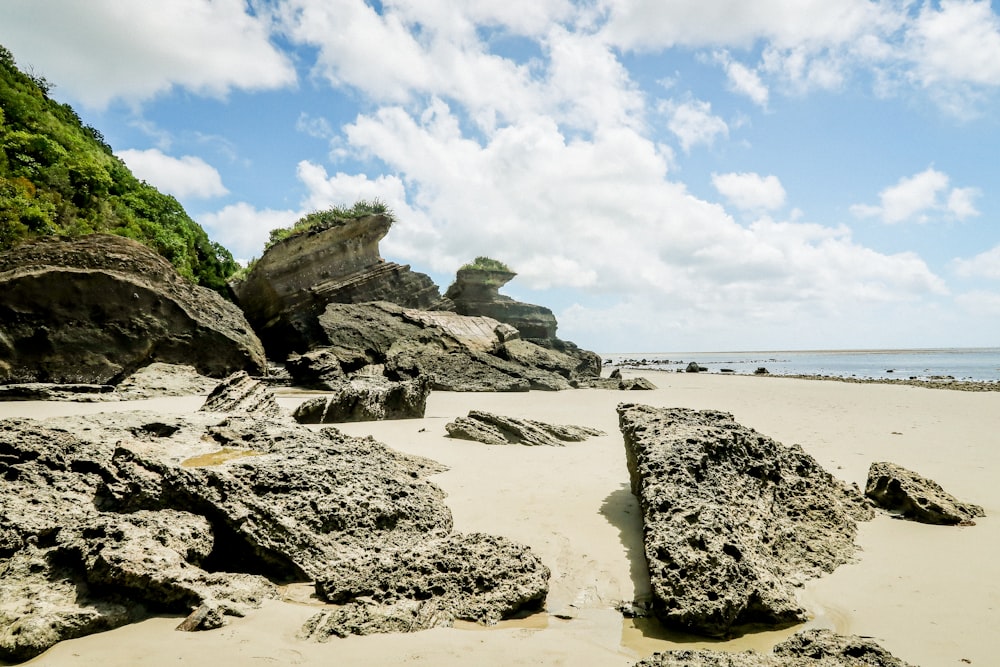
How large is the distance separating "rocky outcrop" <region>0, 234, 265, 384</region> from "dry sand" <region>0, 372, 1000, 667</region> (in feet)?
29.7

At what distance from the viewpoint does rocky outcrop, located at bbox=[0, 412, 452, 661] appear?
297 centimetres

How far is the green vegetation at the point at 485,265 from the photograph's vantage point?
3222cm

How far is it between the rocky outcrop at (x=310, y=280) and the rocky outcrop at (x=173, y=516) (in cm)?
1702

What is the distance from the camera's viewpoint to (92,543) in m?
3.13

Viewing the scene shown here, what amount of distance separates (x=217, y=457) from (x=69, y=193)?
73.0 ft

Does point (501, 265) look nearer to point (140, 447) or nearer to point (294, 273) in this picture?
point (294, 273)

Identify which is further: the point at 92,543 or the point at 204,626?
the point at 92,543

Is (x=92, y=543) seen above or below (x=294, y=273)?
below

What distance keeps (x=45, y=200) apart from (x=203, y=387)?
11.4m

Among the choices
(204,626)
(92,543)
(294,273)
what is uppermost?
(294,273)

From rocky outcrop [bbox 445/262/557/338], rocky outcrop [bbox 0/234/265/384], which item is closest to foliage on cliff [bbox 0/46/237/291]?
rocky outcrop [bbox 0/234/265/384]

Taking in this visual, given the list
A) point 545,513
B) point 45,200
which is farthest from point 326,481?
Answer: point 45,200

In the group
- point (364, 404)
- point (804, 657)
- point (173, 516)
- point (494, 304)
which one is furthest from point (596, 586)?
point (494, 304)

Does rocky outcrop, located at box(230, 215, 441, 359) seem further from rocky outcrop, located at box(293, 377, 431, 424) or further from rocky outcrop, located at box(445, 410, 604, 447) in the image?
rocky outcrop, located at box(445, 410, 604, 447)
